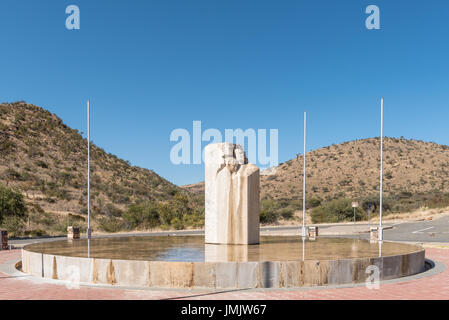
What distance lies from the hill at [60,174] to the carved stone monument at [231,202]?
2252 cm

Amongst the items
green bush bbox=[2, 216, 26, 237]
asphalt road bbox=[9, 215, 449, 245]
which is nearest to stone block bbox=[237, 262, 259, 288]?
asphalt road bbox=[9, 215, 449, 245]

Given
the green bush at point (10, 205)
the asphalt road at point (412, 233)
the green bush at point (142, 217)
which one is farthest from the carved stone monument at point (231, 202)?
the green bush at point (142, 217)

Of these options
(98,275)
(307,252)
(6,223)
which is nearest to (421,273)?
(307,252)

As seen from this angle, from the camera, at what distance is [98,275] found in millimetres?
10500

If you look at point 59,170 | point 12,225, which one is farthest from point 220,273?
point 59,170

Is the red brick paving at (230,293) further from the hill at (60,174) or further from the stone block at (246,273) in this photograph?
the hill at (60,174)

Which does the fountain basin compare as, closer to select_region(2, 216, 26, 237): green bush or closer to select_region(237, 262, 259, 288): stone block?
select_region(237, 262, 259, 288): stone block

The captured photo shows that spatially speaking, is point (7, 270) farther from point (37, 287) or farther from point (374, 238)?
point (374, 238)

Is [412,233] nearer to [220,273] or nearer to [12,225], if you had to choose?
[220,273]

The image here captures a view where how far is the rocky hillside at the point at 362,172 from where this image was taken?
69.6m

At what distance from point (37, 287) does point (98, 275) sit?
4.47ft

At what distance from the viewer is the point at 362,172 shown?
76625mm

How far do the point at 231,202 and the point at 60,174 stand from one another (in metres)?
43.8

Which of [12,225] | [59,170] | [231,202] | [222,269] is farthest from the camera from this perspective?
[59,170]
